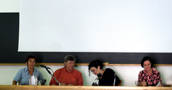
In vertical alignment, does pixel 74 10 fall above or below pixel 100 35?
above

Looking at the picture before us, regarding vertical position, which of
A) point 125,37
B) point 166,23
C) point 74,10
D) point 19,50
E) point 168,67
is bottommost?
point 168,67

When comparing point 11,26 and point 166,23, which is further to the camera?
point 11,26

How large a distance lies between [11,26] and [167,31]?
2.75m

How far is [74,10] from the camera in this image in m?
3.68

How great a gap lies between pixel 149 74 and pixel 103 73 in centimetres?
73

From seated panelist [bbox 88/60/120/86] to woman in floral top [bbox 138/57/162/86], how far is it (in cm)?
41

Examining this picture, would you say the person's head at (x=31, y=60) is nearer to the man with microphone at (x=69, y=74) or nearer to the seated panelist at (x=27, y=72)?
the seated panelist at (x=27, y=72)

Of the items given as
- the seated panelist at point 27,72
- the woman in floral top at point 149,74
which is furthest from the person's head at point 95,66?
the seated panelist at point 27,72

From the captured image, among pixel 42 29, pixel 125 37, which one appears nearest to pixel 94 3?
pixel 125 37

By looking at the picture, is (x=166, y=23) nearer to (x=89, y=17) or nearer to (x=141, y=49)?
(x=141, y=49)

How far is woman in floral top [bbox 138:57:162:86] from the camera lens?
3217mm

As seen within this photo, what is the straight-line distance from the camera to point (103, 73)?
126 inches

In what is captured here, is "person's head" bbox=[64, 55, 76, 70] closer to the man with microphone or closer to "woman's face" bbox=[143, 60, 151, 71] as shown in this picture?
the man with microphone

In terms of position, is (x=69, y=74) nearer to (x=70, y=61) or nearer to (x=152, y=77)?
(x=70, y=61)
